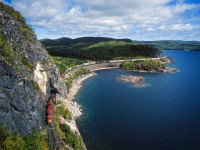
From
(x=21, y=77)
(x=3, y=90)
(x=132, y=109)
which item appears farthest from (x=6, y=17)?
(x=132, y=109)

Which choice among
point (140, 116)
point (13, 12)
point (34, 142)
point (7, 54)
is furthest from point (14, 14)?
point (140, 116)

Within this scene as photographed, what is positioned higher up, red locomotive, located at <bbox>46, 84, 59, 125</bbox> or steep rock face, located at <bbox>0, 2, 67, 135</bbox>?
steep rock face, located at <bbox>0, 2, 67, 135</bbox>

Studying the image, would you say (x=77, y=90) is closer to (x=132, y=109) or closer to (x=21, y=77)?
(x=132, y=109)

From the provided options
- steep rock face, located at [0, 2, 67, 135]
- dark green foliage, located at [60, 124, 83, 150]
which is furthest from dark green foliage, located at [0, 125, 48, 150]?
dark green foliage, located at [60, 124, 83, 150]

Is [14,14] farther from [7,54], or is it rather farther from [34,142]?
[34,142]

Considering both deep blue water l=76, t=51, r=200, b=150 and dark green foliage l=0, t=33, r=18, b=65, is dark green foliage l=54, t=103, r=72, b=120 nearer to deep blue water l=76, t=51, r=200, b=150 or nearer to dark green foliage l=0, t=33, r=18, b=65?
deep blue water l=76, t=51, r=200, b=150

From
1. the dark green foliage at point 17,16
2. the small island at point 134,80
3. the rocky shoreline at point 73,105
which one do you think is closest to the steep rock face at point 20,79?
the dark green foliage at point 17,16
